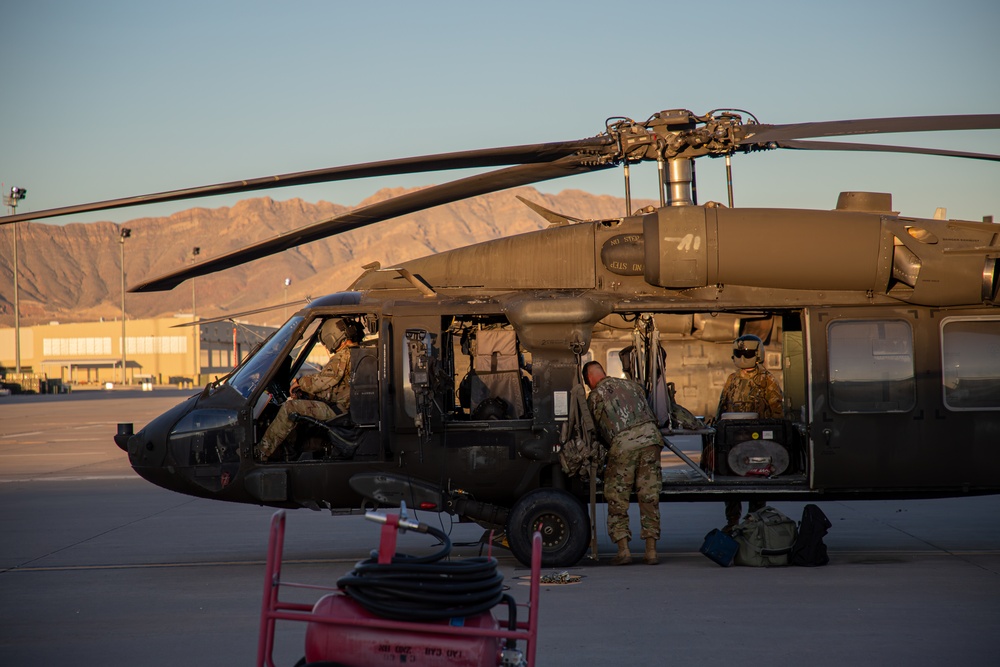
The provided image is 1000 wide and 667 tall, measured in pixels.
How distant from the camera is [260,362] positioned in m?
9.27

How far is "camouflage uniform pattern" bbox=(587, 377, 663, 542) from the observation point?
8.66 metres

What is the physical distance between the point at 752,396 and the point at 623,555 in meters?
2.23

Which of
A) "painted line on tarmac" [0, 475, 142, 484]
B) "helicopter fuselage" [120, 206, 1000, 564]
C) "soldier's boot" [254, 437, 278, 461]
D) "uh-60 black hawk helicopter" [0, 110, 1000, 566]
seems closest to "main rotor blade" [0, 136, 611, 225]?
"uh-60 black hawk helicopter" [0, 110, 1000, 566]

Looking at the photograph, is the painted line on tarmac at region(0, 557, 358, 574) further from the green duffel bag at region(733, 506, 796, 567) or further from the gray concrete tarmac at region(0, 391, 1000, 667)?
the green duffel bag at region(733, 506, 796, 567)

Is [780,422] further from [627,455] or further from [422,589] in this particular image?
[422,589]

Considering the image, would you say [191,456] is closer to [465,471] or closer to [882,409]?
[465,471]

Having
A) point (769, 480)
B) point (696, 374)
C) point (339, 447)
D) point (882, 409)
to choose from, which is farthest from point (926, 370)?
point (339, 447)

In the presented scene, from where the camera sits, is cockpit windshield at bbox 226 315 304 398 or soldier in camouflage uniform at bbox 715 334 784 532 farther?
soldier in camouflage uniform at bbox 715 334 784 532

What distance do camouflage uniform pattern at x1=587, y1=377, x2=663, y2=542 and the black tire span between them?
31cm

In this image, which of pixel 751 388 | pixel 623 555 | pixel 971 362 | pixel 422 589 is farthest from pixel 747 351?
pixel 422 589

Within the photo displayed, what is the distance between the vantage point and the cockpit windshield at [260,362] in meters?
9.17

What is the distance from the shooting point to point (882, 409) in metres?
8.91

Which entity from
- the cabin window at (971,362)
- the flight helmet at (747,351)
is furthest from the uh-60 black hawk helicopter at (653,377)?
the flight helmet at (747,351)

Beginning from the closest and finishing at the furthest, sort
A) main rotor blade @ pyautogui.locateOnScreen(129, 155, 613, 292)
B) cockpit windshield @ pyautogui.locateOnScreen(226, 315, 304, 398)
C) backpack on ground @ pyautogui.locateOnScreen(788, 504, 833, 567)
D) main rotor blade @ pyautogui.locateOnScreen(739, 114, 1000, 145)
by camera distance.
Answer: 1. main rotor blade @ pyautogui.locateOnScreen(739, 114, 1000, 145)
2. backpack on ground @ pyautogui.locateOnScreen(788, 504, 833, 567)
3. main rotor blade @ pyautogui.locateOnScreen(129, 155, 613, 292)
4. cockpit windshield @ pyautogui.locateOnScreen(226, 315, 304, 398)
